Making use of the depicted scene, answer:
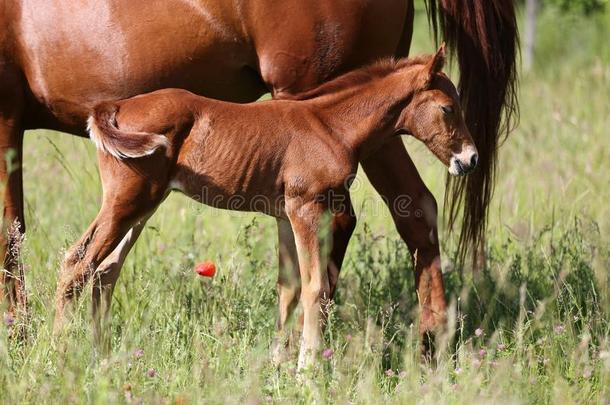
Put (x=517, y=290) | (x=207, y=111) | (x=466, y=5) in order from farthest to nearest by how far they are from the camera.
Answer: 1. (x=517, y=290)
2. (x=466, y=5)
3. (x=207, y=111)

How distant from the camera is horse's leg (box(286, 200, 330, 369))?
12.2 feet

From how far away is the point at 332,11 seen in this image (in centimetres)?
402

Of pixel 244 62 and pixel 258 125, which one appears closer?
pixel 258 125

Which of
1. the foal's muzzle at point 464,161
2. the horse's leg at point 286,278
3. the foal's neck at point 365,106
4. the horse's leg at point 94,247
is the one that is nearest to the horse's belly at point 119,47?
the foal's neck at point 365,106

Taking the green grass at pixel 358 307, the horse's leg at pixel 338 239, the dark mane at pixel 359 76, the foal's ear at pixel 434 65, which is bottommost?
the green grass at pixel 358 307

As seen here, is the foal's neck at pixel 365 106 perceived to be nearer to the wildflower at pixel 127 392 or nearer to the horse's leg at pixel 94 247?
the horse's leg at pixel 94 247

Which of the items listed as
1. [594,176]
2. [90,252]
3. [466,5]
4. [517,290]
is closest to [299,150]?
[90,252]

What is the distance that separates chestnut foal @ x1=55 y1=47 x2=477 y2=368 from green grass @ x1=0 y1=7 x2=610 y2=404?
193mm

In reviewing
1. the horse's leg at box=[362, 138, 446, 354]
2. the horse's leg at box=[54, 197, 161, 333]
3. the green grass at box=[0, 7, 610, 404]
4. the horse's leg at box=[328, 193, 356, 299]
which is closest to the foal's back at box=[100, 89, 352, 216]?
the horse's leg at box=[54, 197, 161, 333]

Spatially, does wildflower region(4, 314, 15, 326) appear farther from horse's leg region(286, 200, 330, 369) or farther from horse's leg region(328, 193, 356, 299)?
horse's leg region(328, 193, 356, 299)

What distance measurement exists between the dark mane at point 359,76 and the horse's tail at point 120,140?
2.15ft

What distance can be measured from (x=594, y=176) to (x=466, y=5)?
96.6 inches

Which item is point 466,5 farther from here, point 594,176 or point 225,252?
point 594,176

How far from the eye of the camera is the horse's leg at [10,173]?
13.2 feet
